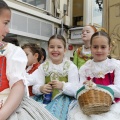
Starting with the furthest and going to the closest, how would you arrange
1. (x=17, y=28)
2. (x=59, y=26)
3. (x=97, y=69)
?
(x=59, y=26)
(x=17, y=28)
(x=97, y=69)

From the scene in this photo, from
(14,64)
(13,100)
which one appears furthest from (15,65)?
(13,100)

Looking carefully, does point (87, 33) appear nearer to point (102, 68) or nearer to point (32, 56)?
point (32, 56)

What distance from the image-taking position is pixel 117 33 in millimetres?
2643

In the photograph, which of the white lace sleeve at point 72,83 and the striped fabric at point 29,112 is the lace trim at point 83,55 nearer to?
the white lace sleeve at point 72,83

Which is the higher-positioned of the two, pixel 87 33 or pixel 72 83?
pixel 87 33

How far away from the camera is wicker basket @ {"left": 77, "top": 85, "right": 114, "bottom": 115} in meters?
1.08

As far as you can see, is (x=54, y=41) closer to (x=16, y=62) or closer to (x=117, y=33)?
(x=16, y=62)

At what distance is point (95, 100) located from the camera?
107 cm

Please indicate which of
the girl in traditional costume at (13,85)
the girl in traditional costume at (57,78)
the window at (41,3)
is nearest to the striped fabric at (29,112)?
the girl in traditional costume at (13,85)

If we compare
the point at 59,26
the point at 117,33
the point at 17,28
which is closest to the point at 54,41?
the point at 117,33

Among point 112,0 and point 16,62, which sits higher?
point 112,0

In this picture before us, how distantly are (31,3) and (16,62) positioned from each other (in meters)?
4.91

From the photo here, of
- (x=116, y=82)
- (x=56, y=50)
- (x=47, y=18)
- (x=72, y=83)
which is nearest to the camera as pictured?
(x=116, y=82)

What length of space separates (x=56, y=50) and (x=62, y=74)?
0.15m
